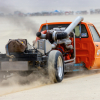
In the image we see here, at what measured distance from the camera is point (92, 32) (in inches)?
424

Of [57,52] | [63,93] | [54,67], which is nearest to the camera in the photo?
[63,93]

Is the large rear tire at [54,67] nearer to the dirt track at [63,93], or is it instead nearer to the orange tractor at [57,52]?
the orange tractor at [57,52]

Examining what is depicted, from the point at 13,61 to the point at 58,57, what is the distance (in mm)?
1222

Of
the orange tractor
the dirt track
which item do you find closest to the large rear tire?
the orange tractor

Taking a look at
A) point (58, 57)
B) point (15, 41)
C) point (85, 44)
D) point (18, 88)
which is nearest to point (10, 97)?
point (18, 88)

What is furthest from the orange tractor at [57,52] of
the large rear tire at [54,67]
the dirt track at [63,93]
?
the dirt track at [63,93]

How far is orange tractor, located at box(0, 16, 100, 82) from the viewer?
812cm

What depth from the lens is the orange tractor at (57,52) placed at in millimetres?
8117

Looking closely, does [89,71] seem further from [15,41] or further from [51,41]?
[15,41]

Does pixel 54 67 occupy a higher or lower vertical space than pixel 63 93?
higher

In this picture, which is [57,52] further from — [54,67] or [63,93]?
[63,93]

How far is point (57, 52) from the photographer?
8.55 meters

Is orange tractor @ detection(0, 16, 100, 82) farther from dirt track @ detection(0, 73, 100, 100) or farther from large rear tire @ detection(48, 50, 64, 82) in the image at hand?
dirt track @ detection(0, 73, 100, 100)

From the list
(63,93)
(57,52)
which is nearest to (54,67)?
(57,52)
